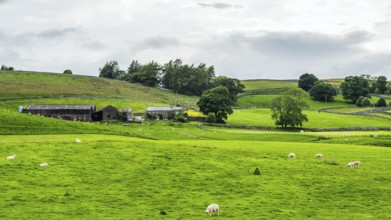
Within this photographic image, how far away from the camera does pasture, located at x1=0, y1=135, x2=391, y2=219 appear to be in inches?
1286

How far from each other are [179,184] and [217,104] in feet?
365

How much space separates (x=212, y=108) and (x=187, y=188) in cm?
11243

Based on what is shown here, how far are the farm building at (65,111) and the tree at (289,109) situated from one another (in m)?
58.3

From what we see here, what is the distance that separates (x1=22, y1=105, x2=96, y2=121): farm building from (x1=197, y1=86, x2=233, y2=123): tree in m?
38.5

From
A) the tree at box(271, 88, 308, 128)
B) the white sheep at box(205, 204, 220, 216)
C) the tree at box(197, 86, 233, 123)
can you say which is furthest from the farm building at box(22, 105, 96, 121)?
the white sheep at box(205, 204, 220, 216)

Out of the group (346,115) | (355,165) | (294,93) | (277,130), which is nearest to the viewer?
(355,165)

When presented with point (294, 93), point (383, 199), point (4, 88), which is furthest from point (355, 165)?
point (4, 88)

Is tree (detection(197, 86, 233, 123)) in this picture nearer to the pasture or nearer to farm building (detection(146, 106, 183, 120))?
farm building (detection(146, 106, 183, 120))

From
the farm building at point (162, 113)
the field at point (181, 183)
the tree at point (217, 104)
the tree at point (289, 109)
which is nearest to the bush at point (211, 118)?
the tree at point (217, 104)

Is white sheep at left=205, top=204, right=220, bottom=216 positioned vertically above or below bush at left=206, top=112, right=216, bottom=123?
below

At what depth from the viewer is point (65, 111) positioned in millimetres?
143875

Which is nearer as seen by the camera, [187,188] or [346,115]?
[187,188]

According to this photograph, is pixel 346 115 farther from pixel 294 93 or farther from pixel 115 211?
pixel 115 211

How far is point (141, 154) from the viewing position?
56.2 m
